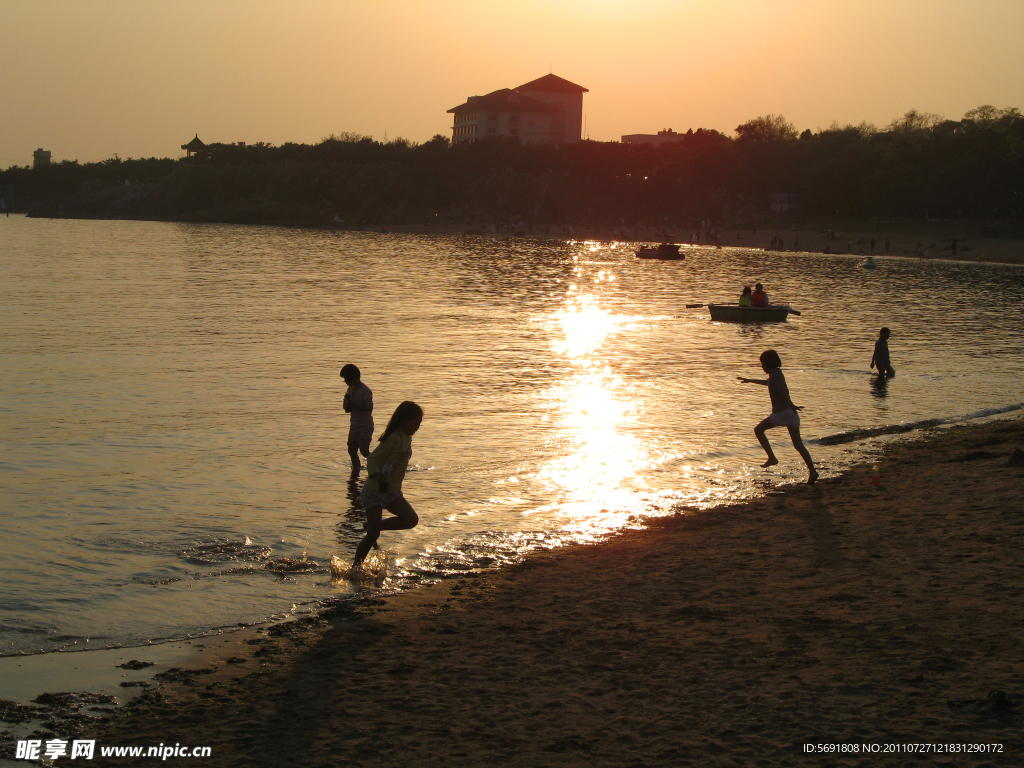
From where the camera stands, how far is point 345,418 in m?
16.6

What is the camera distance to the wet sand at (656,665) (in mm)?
5332

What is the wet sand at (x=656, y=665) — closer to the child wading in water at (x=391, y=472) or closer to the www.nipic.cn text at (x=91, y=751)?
the www.nipic.cn text at (x=91, y=751)

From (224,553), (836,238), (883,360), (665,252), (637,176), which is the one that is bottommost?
(224,553)

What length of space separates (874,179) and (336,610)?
106 metres

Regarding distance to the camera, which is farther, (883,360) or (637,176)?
(637,176)

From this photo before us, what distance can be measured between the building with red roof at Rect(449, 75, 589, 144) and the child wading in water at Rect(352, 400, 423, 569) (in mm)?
160288

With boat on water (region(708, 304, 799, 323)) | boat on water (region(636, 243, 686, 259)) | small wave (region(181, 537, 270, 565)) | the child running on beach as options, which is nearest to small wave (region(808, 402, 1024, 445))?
the child running on beach

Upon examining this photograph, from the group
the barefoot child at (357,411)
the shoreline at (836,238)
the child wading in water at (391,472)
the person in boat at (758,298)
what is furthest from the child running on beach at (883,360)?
the shoreline at (836,238)

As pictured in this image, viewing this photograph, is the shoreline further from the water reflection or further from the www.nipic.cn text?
the www.nipic.cn text

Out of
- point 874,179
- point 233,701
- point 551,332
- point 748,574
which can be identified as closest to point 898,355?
point 551,332

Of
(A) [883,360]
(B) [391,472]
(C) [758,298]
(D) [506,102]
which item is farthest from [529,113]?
(B) [391,472]

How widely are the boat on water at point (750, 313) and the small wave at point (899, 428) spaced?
1627 cm

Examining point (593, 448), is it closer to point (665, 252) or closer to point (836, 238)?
point (665, 252)

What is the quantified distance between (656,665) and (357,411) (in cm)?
622
